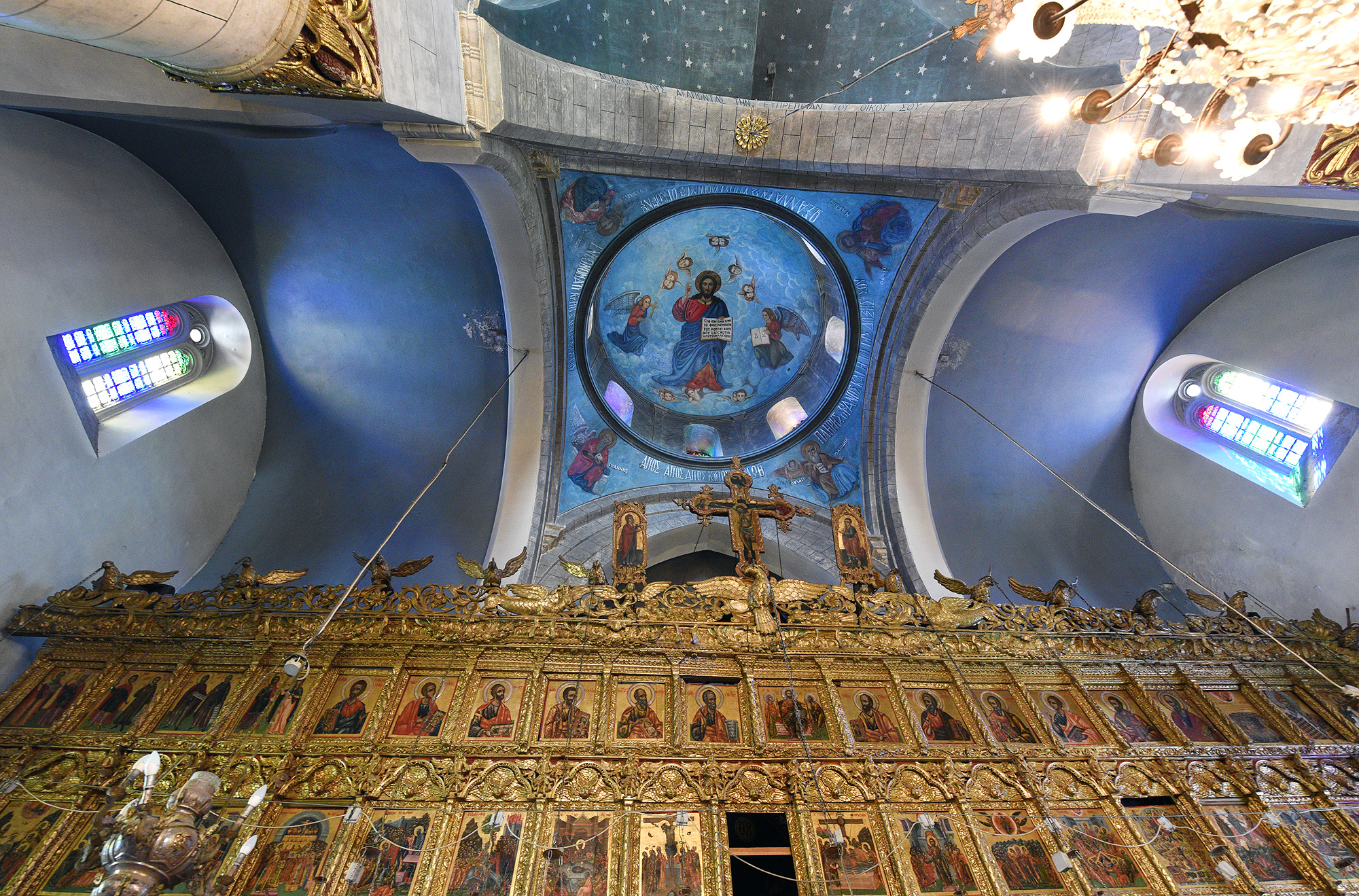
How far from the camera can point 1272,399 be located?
8633mm

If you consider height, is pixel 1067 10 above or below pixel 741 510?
below

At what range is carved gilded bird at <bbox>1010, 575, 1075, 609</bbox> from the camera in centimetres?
704

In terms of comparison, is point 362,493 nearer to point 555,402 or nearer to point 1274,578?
point 555,402

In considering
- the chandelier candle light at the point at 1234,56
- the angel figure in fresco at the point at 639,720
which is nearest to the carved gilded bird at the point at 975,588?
the angel figure in fresco at the point at 639,720

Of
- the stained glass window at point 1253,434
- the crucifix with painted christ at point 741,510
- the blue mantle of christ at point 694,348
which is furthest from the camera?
the blue mantle of christ at point 694,348

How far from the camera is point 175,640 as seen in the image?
19.7 feet

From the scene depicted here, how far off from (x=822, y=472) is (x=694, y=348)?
3682 mm

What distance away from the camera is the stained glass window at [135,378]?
24.1 feet

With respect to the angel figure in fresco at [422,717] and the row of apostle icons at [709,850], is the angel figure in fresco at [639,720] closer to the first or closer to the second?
the row of apostle icons at [709,850]

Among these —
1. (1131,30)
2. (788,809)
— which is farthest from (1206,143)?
(788,809)

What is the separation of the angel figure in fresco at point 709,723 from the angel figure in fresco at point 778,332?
322 inches

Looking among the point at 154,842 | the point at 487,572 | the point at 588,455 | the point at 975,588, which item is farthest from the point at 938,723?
the point at 588,455

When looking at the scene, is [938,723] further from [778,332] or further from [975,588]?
[778,332]

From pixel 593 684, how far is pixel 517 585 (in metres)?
1.37
